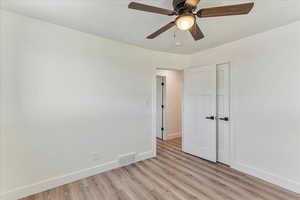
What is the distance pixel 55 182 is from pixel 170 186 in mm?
1842

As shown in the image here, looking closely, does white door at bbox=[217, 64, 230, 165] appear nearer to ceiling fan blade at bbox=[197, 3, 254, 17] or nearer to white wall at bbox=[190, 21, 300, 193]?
white wall at bbox=[190, 21, 300, 193]

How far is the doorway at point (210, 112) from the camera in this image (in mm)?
3193

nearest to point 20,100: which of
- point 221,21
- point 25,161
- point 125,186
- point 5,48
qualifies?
point 5,48

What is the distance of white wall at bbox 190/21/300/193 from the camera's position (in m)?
2.25

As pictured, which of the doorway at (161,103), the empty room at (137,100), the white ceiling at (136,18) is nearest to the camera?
the white ceiling at (136,18)

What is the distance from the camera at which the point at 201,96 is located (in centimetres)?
352

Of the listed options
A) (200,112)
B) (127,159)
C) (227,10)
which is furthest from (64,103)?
(200,112)

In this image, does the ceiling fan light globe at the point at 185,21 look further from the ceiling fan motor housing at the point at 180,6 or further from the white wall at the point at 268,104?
the white wall at the point at 268,104

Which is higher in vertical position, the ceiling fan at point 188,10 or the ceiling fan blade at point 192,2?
the ceiling fan blade at point 192,2

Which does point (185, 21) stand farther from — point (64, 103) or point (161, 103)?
point (161, 103)

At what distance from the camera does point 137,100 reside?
3350 millimetres

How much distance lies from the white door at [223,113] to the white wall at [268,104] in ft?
0.50

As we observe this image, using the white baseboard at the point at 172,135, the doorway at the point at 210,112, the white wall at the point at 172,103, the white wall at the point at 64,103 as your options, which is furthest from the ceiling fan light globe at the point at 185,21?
the white baseboard at the point at 172,135

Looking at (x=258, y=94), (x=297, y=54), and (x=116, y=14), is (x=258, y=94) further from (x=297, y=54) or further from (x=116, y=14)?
(x=116, y=14)
